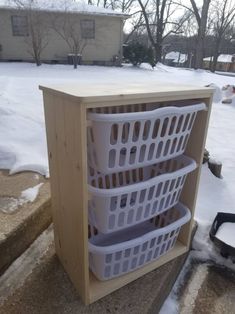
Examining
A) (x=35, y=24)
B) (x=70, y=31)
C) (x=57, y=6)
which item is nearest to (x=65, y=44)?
(x=70, y=31)

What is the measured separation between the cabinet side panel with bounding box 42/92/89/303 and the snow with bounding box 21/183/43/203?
22 cm

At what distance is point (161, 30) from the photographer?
1345 centimetres

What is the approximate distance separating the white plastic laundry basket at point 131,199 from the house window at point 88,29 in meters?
9.70

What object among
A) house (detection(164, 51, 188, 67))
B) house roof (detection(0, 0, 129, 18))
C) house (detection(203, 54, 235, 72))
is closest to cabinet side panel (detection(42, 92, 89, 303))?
house roof (detection(0, 0, 129, 18))

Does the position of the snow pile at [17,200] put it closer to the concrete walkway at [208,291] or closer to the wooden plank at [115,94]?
the wooden plank at [115,94]

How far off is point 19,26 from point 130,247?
33.7 feet

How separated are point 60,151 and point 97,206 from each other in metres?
0.20

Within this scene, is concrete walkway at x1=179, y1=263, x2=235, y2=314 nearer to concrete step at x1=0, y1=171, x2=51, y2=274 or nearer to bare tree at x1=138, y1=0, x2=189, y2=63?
concrete step at x1=0, y1=171, x2=51, y2=274

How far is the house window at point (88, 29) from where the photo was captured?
9547 mm

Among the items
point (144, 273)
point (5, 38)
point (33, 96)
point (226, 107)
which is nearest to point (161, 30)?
point (5, 38)

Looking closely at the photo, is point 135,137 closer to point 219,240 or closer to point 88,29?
point 219,240

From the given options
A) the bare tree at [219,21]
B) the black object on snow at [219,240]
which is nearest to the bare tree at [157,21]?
the bare tree at [219,21]

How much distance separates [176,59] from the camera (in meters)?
21.6

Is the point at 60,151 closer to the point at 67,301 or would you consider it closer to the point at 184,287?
the point at 67,301
